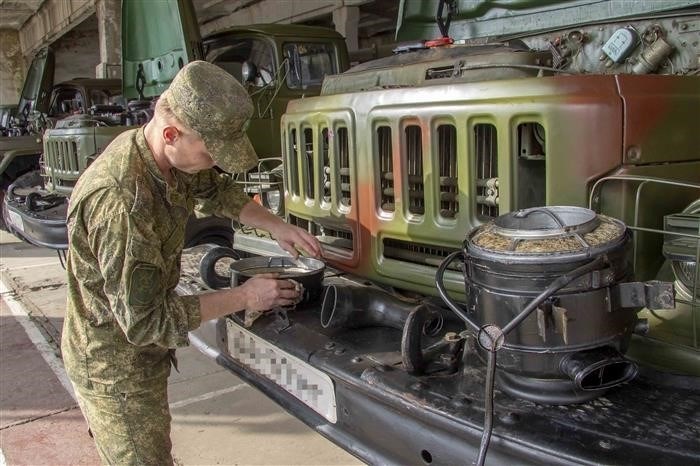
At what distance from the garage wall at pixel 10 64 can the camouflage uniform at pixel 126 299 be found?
24.9m

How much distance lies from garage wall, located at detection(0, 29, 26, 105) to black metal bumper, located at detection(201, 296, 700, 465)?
25304 mm

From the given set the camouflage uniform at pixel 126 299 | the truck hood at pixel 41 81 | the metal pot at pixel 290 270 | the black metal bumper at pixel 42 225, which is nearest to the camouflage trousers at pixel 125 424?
the camouflage uniform at pixel 126 299

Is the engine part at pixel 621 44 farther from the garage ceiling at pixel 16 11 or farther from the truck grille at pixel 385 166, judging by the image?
the garage ceiling at pixel 16 11

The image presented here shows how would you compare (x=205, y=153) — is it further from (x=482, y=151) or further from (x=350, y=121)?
(x=482, y=151)

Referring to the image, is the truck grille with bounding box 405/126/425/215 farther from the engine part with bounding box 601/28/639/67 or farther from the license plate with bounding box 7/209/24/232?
the license plate with bounding box 7/209/24/232

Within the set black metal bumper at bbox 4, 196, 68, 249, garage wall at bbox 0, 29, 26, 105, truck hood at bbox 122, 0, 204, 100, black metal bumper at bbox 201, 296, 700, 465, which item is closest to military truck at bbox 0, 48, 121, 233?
truck hood at bbox 122, 0, 204, 100

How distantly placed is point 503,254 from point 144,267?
3.05 feet

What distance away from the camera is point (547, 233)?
5.16ft

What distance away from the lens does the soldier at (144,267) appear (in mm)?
1824

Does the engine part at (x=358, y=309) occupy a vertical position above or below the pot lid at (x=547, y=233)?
below

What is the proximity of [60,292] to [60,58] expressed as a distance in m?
18.8

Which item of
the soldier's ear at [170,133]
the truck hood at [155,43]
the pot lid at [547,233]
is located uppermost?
the truck hood at [155,43]

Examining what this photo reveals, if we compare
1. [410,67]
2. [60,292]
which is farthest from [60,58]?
[410,67]

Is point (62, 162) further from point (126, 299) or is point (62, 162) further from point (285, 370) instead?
point (126, 299)
